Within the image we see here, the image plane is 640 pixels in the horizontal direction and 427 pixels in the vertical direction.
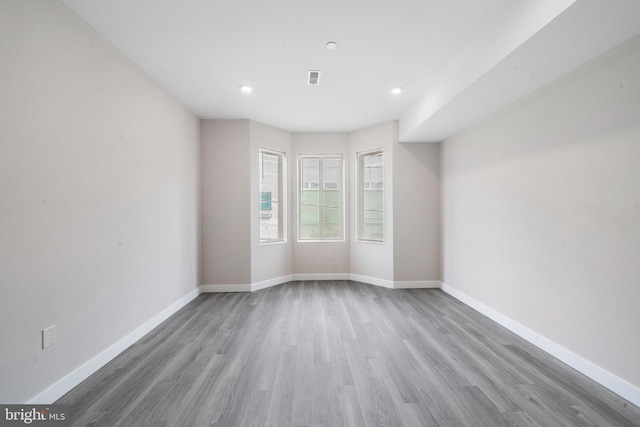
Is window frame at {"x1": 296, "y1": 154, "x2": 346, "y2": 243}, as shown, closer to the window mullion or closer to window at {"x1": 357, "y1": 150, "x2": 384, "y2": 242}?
the window mullion

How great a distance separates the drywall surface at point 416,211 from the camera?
4.45 metres

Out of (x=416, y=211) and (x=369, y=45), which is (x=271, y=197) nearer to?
(x=416, y=211)

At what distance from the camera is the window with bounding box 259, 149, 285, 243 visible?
15.4 ft

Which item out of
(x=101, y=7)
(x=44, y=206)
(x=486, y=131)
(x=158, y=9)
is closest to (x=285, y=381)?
(x=44, y=206)

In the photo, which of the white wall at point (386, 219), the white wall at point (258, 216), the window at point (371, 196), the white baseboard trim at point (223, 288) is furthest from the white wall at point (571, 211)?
the white baseboard trim at point (223, 288)

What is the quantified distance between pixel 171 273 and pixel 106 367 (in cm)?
125

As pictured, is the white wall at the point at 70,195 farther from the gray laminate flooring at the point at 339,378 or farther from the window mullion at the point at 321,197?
the window mullion at the point at 321,197

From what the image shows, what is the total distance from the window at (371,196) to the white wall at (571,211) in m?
1.62

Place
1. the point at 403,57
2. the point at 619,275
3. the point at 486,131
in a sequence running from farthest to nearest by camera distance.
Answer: the point at 486,131, the point at 403,57, the point at 619,275

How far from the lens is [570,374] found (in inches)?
81.8

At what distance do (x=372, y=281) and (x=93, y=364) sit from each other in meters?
3.67

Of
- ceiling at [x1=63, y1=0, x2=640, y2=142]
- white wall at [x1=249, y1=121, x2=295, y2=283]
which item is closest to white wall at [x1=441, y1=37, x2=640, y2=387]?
ceiling at [x1=63, y1=0, x2=640, y2=142]

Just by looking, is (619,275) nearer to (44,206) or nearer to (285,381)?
(285,381)

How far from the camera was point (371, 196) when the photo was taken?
4887 mm
